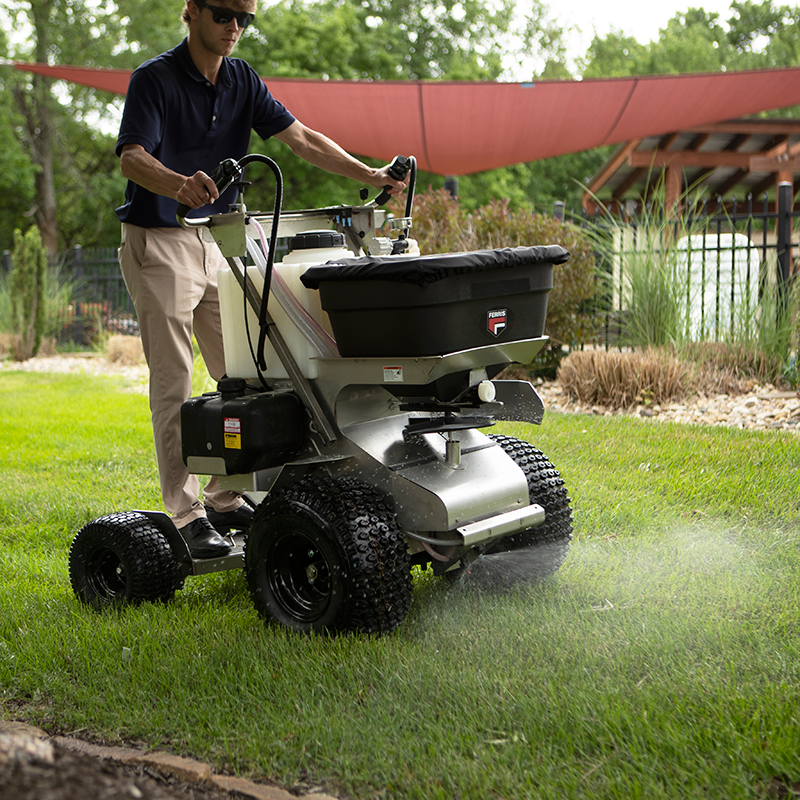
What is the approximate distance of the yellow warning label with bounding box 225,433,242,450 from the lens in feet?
8.39

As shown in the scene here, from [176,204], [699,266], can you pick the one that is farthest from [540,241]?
[176,204]

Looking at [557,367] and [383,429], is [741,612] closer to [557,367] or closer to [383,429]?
[383,429]

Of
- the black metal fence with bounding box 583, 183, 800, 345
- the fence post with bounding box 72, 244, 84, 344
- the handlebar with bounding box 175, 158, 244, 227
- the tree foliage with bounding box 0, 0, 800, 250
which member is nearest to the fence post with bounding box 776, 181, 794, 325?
the black metal fence with bounding box 583, 183, 800, 345

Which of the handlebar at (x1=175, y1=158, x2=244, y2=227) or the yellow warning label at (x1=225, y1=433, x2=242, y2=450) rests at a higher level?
the handlebar at (x1=175, y1=158, x2=244, y2=227)

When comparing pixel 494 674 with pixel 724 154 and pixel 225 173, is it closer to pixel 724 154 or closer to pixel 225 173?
pixel 225 173

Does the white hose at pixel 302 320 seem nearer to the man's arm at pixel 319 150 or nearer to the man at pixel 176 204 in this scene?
the man at pixel 176 204

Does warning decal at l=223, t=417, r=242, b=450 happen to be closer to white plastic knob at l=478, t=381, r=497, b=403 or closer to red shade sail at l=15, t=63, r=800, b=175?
white plastic knob at l=478, t=381, r=497, b=403

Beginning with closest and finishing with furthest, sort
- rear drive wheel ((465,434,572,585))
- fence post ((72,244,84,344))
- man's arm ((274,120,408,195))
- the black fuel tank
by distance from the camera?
the black fuel tank, rear drive wheel ((465,434,572,585)), man's arm ((274,120,408,195)), fence post ((72,244,84,344))

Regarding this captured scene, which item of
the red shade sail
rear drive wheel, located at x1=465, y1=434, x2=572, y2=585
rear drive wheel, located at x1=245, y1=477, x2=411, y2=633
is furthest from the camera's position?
the red shade sail

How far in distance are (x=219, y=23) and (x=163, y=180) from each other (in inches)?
22.8

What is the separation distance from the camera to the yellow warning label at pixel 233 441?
101 inches

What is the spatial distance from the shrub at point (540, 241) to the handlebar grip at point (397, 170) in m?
4.03

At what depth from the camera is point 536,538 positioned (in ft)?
9.47

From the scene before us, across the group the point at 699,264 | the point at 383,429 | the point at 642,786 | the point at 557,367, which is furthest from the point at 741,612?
the point at 699,264
